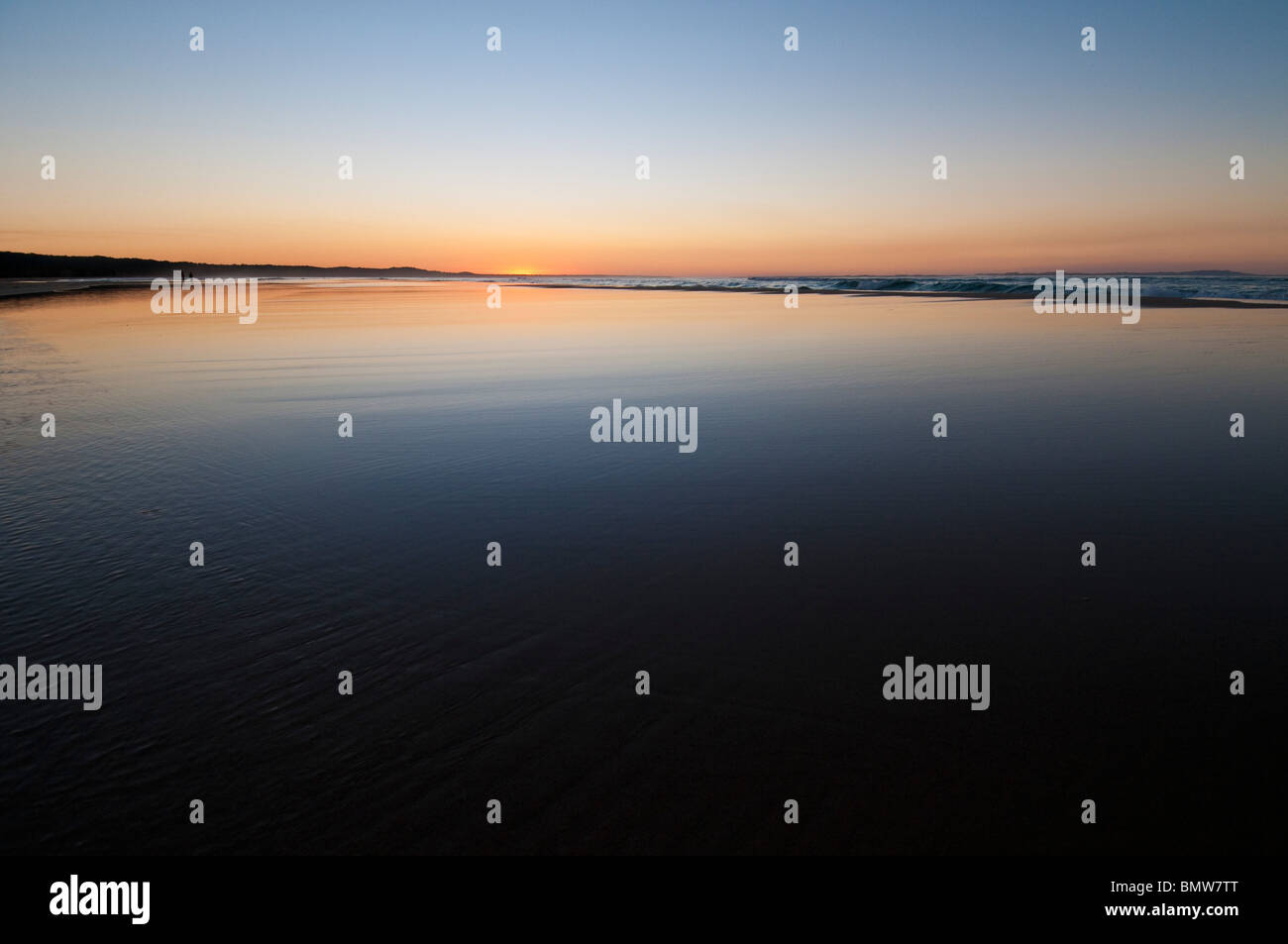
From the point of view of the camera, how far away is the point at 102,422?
11625 millimetres

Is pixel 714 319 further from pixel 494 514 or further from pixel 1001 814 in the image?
pixel 1001 814

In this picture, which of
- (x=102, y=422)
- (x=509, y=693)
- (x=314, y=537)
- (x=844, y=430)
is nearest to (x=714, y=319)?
(x=844, y=430)

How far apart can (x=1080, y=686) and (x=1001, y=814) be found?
139cm

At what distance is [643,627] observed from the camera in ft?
17.7

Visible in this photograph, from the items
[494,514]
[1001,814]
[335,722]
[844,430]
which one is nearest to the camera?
[1001,814]

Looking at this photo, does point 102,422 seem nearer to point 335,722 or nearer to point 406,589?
point 406,589

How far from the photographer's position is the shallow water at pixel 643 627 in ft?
12.0

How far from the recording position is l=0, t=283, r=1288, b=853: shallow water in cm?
364

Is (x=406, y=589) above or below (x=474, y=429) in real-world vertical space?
below

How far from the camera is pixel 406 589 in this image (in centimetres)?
594
